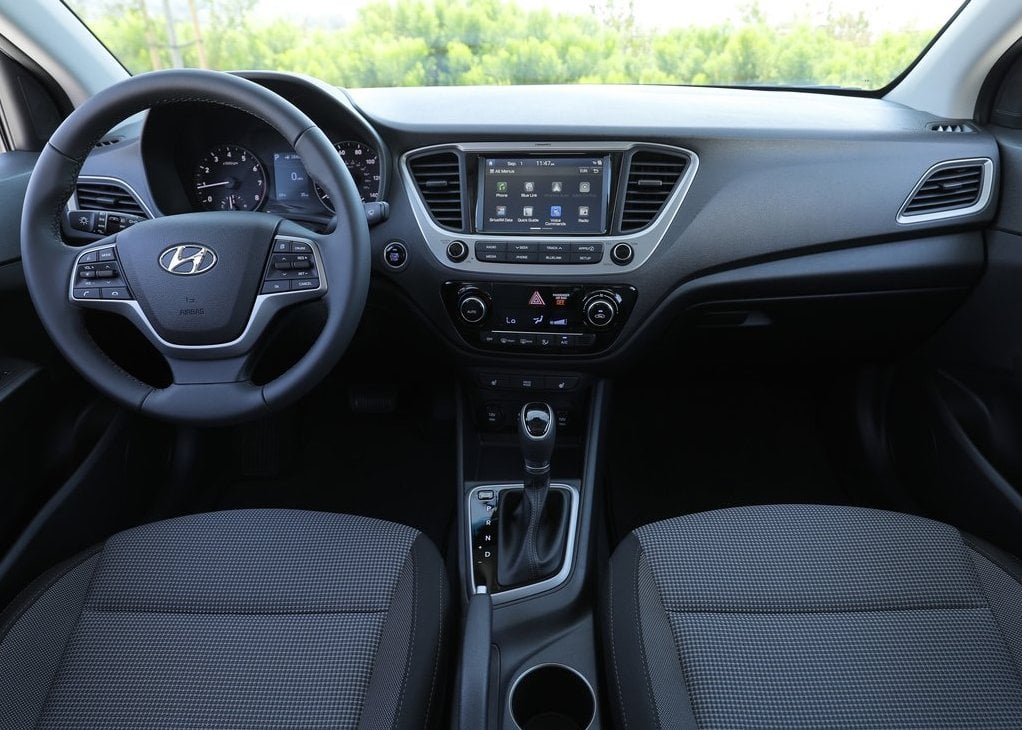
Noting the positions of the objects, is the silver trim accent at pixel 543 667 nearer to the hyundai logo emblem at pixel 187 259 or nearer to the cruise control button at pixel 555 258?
the cruise control button at pixel 555 258

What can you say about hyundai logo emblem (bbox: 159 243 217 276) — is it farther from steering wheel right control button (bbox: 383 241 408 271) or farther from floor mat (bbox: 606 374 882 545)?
floor mat (bbox: 606 374 882 545)

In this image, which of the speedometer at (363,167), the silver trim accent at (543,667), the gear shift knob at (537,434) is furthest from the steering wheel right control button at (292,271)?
the silver trim accent at (543,667)

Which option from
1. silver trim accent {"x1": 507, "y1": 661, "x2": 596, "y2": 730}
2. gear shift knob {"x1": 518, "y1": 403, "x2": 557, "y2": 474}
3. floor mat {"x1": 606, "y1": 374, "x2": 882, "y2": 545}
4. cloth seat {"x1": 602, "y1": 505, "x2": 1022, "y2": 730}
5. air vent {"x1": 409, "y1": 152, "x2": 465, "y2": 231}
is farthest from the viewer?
floor mat {"x1": 606, "y1": 374, "x2": 882, "y2": 545}

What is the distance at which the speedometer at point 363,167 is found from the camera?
4.96ft

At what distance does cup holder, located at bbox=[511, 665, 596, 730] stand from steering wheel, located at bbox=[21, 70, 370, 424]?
60 centimetres

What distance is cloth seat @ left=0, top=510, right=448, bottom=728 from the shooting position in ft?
3.02

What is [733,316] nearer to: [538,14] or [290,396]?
[538,14]

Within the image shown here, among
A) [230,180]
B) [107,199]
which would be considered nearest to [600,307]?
[230,180]

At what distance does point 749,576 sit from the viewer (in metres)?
1.10

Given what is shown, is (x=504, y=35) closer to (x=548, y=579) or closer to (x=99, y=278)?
(x=99, y=278)

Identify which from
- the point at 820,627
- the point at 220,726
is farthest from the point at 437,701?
the point at 820,627

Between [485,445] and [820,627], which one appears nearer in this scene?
[820,627]

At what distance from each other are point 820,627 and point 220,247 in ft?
3.29

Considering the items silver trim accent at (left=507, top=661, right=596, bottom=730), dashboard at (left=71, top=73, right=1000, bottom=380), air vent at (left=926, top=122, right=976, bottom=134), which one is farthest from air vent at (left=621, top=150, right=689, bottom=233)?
Result: silver trim accent at (left=507, top=661, right=596, bottom=730)
